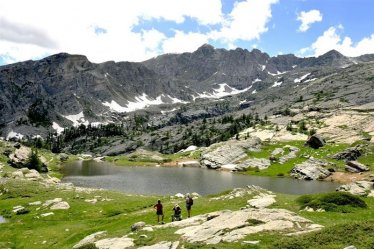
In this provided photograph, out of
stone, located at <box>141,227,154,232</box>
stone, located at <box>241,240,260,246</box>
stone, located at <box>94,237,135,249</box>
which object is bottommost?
stone, located at <box>94,237,135,249</box>

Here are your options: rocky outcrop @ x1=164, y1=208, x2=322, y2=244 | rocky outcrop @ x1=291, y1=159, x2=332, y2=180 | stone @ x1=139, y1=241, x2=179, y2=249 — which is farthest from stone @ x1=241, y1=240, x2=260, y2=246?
rocky outcrop @ x1=291, y1=159, x2=332, y2=180

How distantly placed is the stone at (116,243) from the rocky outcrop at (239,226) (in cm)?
486

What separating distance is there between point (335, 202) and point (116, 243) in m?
26.7

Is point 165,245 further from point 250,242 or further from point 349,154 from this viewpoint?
point 349,154

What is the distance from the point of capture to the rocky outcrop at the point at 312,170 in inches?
6299

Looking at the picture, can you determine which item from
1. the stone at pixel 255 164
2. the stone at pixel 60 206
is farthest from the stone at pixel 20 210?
the stone at pixel 255 164

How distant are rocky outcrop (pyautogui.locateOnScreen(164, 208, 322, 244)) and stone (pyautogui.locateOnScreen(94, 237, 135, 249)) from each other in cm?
486

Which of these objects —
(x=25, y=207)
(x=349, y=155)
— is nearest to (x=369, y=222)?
(x=25, y=207)

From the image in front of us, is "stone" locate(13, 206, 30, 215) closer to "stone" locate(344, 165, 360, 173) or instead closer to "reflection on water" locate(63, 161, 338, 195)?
"reflection on water" locate(63, 161, 338, 195)

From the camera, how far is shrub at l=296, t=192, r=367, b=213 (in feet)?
148

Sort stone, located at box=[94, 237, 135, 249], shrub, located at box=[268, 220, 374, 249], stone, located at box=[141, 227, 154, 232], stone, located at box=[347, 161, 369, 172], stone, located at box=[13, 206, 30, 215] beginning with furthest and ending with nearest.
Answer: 1. stone, located at box=[347, 161, 369, 172]
2. stone, located at box=[13, 206, 30, 215]
3. stone, located at box=[141, 227, 154, 232]
4. stone, located at box=[94, 237, 135, 249]
5. shrub, located at box=[268, 220, 374, 249]

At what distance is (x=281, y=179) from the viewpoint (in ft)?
524

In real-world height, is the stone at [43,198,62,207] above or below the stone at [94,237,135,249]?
below

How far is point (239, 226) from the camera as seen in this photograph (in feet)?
112
